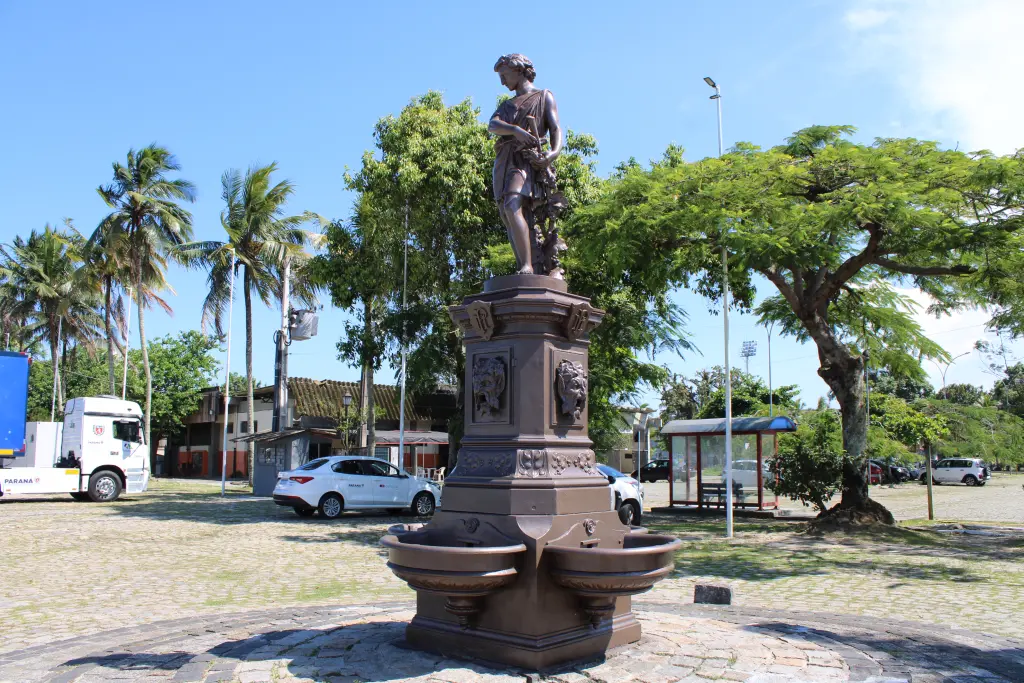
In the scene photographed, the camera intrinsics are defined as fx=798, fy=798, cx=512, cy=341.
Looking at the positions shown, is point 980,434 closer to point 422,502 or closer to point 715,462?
point 715,462

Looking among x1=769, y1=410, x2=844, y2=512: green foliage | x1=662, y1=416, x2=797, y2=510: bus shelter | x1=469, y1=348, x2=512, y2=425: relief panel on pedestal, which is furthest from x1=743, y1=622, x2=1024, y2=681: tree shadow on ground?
x1=662, y1=416, x2=797, y2=510: bus shelter

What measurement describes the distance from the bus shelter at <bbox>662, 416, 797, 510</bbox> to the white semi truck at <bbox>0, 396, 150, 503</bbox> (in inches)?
648

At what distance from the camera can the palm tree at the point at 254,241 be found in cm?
3062

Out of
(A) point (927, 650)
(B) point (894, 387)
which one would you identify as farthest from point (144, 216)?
(B) point (894, 387)

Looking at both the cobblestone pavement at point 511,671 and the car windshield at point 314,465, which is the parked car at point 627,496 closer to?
the car windshield at point 314,465

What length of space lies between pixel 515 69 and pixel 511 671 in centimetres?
481

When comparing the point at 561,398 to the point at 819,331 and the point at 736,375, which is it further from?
the point at 736,375

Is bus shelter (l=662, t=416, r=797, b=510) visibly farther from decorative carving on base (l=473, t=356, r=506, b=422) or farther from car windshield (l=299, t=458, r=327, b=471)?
decorative carving on base (l=473, t=356, r=506, b=422)

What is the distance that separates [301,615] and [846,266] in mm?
12294

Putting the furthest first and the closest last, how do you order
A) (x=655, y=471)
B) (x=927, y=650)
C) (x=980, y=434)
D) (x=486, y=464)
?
(x=655, y=471), (x=980, y=434), (x=927, y=650), (x=486, y=464)

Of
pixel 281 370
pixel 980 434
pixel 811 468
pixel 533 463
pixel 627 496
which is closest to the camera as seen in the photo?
pixel 533 463

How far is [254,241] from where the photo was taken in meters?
30.9

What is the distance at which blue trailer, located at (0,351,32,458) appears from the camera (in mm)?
22781

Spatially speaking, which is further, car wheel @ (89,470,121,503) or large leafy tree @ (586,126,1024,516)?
car wheel @ (89,470,121,503)
